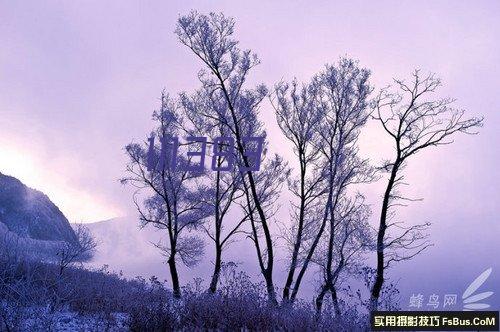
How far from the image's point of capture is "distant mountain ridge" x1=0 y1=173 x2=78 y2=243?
6419 cm

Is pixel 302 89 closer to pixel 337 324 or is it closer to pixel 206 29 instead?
pixel 206 29

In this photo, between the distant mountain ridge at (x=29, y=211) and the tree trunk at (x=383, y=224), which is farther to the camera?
the distant mountain ridge at (x=29, y=211)

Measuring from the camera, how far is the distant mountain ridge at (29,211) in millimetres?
64188

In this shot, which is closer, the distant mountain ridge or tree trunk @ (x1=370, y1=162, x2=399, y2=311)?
tree trunk @ (x1=370, y1=162, x2=399, y2=311)

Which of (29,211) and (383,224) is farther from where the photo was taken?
(29,211)

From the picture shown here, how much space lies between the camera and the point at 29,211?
6831 cm

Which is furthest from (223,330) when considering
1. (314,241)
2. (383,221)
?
(314,241)

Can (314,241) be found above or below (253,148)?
below

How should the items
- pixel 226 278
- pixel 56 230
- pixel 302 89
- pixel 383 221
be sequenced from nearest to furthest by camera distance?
pixel 226 278 → pixel 383 221 → pixel 302 89 → pixel 56 230

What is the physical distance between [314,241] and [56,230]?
199 feet

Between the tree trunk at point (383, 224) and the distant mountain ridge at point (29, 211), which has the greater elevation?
the distant mountain ridge at point (29, 211)

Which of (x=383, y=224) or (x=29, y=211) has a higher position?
(x=29, y=211)

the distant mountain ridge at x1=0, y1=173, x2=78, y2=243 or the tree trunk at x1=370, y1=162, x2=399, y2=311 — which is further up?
the distant mountain ridge at x1=0, y1=173, x2=78, y2=243

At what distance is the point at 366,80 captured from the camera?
16.6m
